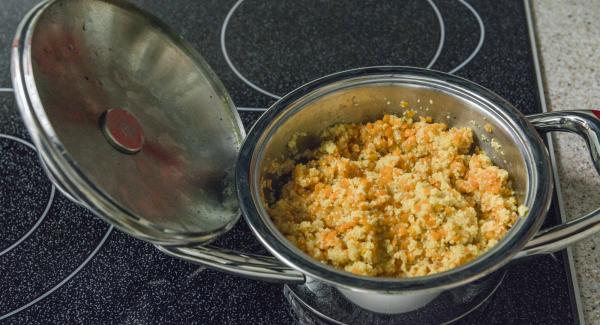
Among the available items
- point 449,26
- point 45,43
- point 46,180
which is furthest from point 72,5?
point 449,26

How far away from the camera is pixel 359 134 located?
2.71 ft

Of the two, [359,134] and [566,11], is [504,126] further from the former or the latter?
[566,11]

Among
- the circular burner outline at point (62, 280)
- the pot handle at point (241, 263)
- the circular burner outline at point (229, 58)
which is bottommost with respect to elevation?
the circular burner outline at point (62, 280)

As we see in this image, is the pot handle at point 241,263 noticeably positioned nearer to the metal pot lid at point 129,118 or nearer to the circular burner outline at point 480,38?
the metal pot lid at point 129,118

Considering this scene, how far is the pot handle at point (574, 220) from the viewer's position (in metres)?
0.62

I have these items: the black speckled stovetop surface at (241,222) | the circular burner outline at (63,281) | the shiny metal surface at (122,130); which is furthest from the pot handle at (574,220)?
the circular burner outline at (63,281)

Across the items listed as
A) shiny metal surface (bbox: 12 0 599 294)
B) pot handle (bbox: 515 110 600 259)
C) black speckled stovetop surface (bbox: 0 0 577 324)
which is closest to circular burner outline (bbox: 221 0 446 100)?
black speckled stovetop surface (bbox: 0 0 577 324)

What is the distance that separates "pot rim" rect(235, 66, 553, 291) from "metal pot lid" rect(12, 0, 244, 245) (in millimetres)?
61

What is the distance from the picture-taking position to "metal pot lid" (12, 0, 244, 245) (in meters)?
0.57

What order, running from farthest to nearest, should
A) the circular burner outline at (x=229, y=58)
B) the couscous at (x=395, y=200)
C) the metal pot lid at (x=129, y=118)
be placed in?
the circular burner outline at (x=229, y=58)
the couscous at (x=395, y=200)
the metal pot lid at (x=129, y=118)

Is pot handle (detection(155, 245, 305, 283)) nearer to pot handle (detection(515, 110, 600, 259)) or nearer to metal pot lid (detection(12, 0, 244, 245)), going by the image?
metal pot lid (detection(12, 0, 244, 245))

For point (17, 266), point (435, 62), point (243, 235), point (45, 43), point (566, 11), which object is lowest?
point (17, 266)

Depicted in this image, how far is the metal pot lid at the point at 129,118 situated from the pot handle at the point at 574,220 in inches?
13.4

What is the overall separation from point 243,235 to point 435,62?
0.44 meters
